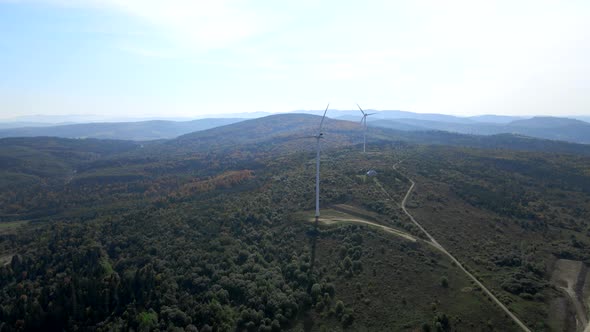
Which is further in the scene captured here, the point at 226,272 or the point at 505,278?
the point at 226,272

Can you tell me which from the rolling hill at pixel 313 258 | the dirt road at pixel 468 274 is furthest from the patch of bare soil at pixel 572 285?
the dirt road at pixel 468 274

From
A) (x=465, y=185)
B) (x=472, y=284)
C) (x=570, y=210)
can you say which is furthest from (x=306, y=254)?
(x=570, y=210)

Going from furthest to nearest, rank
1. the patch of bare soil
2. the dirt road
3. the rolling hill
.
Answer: the rolling hill, the patch of bare soil, the dirt road

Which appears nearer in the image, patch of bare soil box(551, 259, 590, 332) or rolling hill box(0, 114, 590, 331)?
patch of bare soil box(551, 259, 590, 332)

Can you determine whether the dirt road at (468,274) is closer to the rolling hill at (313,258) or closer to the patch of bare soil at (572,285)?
the rolling hill at (313,258)

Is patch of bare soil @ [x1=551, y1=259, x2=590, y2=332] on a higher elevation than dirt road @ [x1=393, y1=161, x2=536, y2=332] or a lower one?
lower

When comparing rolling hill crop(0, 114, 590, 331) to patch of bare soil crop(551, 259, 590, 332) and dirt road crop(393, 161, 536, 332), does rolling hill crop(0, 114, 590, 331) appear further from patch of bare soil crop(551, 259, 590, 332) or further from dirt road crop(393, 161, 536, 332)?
dirt road crop(393, 161, 536, 332)

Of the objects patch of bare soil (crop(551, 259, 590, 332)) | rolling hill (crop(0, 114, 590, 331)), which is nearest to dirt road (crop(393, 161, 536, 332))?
rolling hill (crop(0, 114, 590, 331))

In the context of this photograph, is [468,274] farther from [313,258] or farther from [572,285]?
[313,258]

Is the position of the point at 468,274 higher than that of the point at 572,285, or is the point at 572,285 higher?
the point at 468,274

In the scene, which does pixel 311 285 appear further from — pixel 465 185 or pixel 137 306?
pixel 465 185

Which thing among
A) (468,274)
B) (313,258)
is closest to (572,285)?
(468,274)
